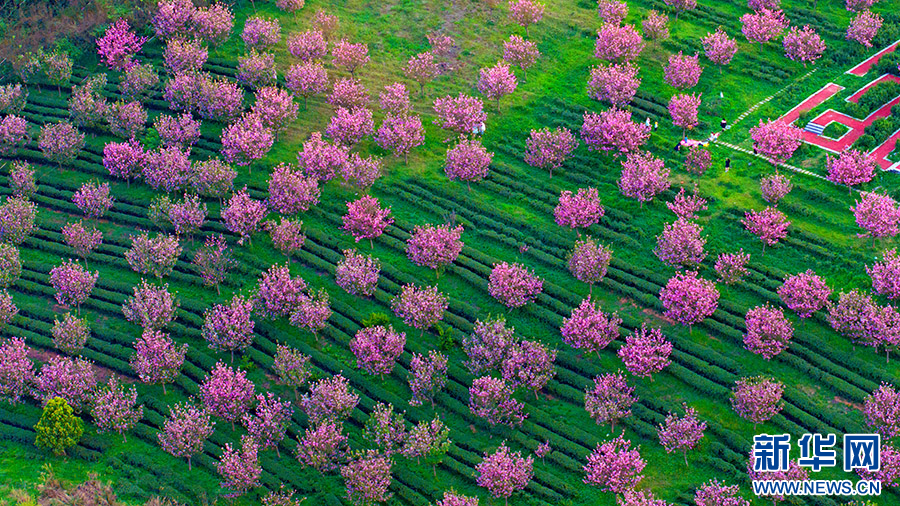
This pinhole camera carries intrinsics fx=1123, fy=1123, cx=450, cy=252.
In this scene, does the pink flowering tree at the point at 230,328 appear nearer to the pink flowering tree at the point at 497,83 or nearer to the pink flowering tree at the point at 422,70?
the pink flowering tree at the point at 422,70

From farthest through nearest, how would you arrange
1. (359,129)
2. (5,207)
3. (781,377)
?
(359,129) → (5,207) → (781,377)

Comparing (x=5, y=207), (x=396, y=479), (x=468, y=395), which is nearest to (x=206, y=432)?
(x=396, y=479)

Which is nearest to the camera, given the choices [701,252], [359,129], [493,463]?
[493,463]

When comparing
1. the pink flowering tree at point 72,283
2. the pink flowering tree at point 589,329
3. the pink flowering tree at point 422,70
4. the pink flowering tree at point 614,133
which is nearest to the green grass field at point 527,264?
the pink flowering tree at point 614,133

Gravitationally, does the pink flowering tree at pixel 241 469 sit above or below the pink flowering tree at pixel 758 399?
below

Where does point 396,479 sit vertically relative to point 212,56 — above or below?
below

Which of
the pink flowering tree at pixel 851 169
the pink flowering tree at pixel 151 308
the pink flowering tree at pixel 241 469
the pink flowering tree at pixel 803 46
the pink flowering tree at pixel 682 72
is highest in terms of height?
the pink flowering tree at pixel 803 46

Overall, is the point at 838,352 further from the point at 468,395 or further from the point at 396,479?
the point at 396,479
